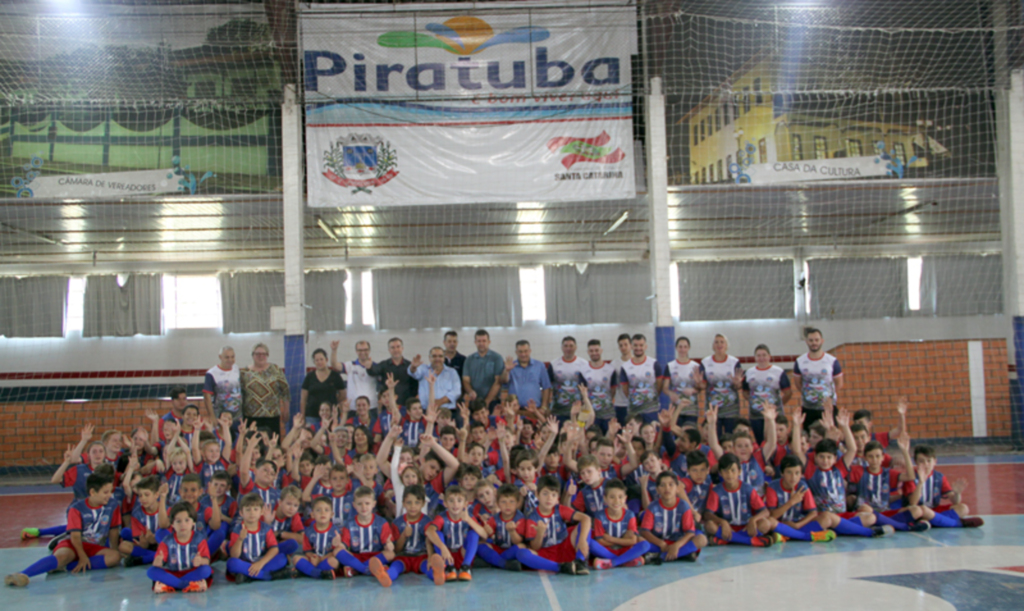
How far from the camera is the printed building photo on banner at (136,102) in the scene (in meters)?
10.9

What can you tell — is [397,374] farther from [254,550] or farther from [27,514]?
[27,514]

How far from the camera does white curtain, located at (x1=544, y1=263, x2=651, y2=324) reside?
17.2 metres

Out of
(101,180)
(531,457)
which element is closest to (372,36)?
(101,180)

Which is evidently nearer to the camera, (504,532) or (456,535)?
(456,535)

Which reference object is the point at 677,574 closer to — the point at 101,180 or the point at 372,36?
the point at 372,36

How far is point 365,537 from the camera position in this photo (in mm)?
5734

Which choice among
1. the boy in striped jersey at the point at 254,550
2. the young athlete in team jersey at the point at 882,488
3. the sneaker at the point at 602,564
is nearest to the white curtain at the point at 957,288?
the young athlete in team jersey at the point at 882,488

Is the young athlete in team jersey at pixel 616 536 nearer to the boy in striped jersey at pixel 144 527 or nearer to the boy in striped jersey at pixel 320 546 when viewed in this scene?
the boy in striped jersey at pixel 320 546

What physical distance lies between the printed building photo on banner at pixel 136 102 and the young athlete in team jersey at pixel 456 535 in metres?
7.53

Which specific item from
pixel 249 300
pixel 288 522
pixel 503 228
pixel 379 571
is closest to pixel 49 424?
pixel 249 300

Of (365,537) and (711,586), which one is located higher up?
(365,537)

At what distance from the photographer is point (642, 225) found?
15.1 meters

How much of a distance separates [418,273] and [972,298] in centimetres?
1316

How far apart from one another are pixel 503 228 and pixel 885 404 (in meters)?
7.63
